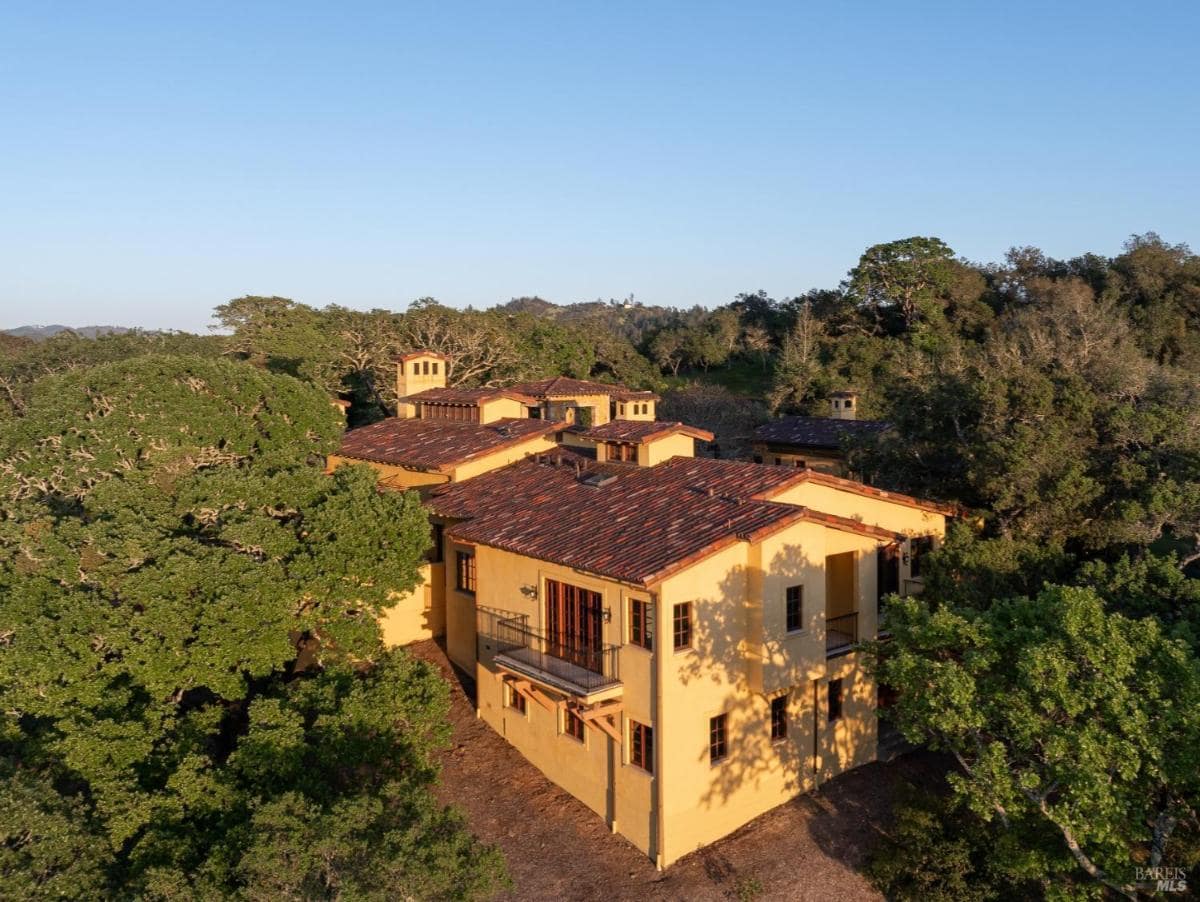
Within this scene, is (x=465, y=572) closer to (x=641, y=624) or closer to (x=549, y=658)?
(x=549, y=658)

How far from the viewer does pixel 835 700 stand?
19000 mm

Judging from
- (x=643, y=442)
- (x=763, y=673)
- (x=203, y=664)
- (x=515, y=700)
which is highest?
(x=643, y=442)

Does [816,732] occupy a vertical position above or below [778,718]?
below

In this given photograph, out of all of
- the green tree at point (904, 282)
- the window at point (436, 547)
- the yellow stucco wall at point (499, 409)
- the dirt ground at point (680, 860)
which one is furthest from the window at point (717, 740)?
the green tree at point (904, 282)

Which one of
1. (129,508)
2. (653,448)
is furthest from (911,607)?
(129,508)

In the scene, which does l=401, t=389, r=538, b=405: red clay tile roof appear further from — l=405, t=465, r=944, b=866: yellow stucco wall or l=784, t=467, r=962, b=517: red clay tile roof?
l=784, t=467, r=962, b=517: red clay tile roof

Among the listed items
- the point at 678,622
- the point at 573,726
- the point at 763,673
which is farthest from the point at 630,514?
the point at 573,726

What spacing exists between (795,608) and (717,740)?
3028 millimetres

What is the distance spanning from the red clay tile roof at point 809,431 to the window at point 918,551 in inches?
353

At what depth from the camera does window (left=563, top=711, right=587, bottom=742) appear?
59.4 feet

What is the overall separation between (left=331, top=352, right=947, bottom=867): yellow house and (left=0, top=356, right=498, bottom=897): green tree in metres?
2.65

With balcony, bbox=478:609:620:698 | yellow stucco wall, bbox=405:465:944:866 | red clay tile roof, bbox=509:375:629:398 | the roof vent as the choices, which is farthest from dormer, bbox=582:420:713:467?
red clay tile roof, bbox=509:375:629:398

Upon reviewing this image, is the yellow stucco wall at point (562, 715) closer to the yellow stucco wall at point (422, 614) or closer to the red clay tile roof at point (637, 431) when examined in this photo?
the yellow stucco wall at point (422, 614)

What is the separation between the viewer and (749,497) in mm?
17984
